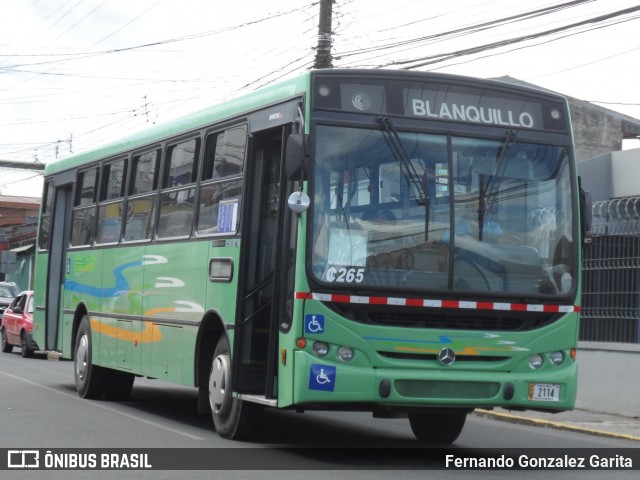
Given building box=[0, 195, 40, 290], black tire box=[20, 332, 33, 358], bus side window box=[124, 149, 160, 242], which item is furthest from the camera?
building box=[0, 195, 40, 290]

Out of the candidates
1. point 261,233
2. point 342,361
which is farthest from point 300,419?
point 342,361

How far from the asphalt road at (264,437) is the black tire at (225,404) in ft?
0.52

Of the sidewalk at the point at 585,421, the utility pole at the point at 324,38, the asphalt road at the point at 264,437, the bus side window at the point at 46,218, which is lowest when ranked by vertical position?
the asphalt road at the point at 264,437

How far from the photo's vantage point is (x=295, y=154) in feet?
32.2

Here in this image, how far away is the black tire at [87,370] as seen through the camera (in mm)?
16078

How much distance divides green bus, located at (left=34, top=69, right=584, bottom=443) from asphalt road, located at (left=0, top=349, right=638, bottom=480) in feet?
1.63

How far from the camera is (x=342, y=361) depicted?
979 centimetres

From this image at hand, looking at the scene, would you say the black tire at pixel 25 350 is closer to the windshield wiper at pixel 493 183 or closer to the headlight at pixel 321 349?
the headlight at pixel 321 349

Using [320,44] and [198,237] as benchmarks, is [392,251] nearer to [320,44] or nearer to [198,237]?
[198,237]

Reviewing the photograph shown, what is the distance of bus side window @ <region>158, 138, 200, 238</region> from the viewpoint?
12.8m

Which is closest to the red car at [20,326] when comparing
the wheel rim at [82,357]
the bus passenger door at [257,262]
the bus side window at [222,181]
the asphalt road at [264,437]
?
the asphalt road at [264,437]

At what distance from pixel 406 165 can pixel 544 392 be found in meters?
2.25

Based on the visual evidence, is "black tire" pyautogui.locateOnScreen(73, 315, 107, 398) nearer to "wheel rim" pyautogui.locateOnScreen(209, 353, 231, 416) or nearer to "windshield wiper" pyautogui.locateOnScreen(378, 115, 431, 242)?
"wheel rim" pyautogui.locateOnScreen(209, 353, 231, 416)

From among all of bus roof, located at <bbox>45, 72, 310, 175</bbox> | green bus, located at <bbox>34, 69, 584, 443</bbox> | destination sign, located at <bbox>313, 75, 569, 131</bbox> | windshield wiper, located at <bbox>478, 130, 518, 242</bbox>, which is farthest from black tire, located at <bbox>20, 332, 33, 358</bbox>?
windshield wiper, located at <bbox>478, 130, 518, 242</bbox>
